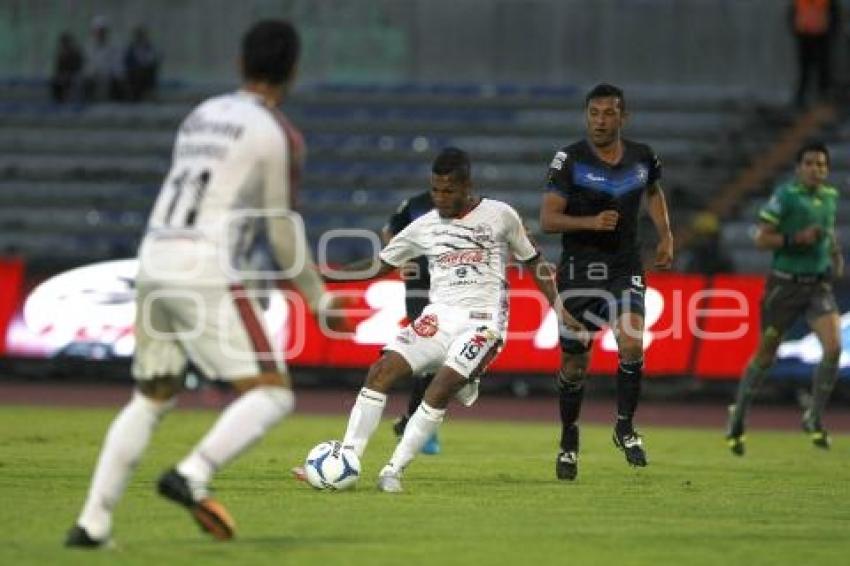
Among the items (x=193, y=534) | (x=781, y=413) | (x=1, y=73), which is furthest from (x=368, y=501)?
(x=1, y=73)

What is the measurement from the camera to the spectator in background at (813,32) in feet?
89.2

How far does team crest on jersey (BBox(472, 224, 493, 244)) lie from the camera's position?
12414mm

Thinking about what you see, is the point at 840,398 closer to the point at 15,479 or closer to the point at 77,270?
the point at 77,270

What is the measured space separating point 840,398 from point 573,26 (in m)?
9.56

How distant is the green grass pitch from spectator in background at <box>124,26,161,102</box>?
14.1m

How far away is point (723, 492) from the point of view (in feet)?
39.9

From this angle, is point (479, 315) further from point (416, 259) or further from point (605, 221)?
point (416, 259)

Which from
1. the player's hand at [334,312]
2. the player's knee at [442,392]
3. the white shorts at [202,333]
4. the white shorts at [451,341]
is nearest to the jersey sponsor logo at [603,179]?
the white shorts at [451,341]

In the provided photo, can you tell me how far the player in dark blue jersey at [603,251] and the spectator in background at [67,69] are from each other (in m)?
17.7

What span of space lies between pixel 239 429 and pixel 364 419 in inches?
129

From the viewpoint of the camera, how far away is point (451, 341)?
39.7 feet

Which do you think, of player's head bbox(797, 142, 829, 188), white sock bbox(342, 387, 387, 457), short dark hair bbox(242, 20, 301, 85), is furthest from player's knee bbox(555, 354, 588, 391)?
short dark hair bbox(242, 20, 301, 85)

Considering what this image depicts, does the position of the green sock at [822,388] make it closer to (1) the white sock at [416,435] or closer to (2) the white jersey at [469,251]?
(2) the white jersey at [469,251]

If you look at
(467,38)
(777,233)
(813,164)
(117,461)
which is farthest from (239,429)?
(467,38)
